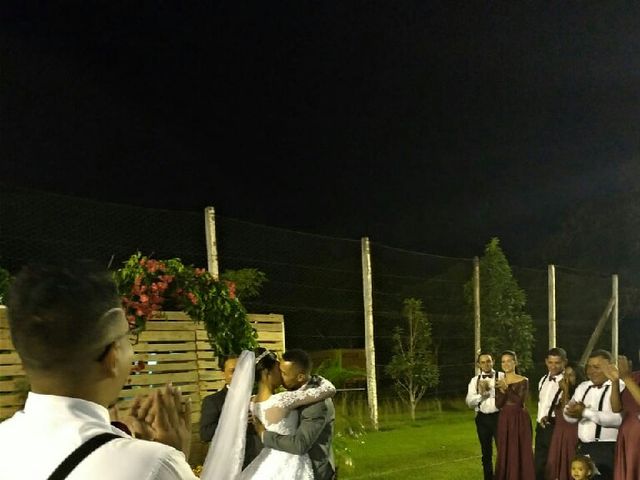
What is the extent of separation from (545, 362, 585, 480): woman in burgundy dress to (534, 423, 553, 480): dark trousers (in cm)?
34

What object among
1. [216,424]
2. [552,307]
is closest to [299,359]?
[216,424]

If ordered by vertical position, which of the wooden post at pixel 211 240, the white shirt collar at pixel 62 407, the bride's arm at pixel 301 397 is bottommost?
the bride's arm at pixel 301 397

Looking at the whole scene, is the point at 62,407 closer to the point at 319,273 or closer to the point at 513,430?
the point at 513,430

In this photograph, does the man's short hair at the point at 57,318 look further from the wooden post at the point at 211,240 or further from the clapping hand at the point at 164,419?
the wooden post at the point at 211,240

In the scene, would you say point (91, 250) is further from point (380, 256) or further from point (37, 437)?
point (37, 437)

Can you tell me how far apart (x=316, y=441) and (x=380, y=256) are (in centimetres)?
707

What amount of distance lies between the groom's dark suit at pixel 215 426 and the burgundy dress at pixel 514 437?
11.9ft

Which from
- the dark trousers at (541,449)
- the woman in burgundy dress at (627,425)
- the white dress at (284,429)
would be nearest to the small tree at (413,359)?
the dark trousers at (541,449)

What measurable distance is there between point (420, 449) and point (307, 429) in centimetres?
641

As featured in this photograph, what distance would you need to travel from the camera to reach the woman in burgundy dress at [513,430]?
845 cm

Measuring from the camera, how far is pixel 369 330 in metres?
11.3

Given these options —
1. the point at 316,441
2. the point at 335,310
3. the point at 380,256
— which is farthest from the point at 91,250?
the point at 380,256

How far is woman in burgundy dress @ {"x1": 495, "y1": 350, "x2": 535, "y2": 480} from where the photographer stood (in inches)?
332

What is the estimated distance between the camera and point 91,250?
7441mm
